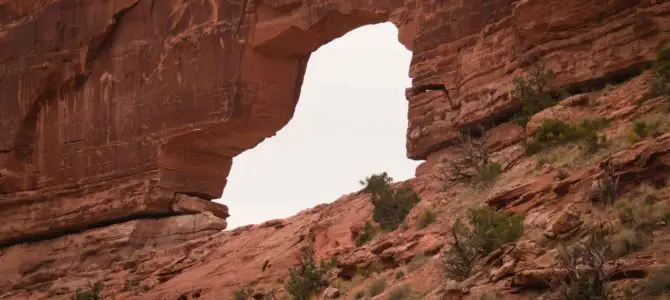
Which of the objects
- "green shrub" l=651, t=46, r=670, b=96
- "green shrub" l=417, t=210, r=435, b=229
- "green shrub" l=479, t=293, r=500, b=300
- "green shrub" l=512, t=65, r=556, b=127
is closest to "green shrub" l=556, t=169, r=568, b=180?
"green shrub" l=651, t=46, r=670, b=96

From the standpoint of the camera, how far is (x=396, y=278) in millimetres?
19406

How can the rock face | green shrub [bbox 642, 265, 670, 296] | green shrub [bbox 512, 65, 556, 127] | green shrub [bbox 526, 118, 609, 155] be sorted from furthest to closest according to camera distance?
the rock face < green shrub [bbox 512, 65, 556, 127] < green shrub [bbox 526, 118, 609, 155] < green shrub [bbox 642, 265, 670, 296]

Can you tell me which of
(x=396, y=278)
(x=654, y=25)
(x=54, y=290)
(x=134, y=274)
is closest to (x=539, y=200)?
(x=396, y=278)

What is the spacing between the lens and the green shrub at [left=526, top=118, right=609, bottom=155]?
64.5 ft

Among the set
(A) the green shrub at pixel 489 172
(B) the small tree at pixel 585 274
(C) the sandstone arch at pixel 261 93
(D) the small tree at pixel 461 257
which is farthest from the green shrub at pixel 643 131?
(C) the sandstone arch at pixel 261 93

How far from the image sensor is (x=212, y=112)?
2927 centimetres

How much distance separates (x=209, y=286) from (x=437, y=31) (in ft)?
21.5

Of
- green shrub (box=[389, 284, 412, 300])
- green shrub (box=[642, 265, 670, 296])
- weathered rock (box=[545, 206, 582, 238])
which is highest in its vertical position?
weathered rock (box=[545, 206, 582, 238])

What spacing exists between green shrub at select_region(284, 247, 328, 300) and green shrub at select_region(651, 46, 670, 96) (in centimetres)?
610

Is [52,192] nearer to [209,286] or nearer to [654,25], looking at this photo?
[209,286]

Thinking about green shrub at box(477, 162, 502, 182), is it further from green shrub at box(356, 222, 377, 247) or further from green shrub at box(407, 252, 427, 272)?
green shrub at box(356, 222, 377, 247)

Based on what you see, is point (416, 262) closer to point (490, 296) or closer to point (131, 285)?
point (490, 296)

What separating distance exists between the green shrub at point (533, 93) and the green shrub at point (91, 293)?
380 inches

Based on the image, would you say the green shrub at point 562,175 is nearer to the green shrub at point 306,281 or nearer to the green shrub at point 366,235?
the green shrub at point 306,281
